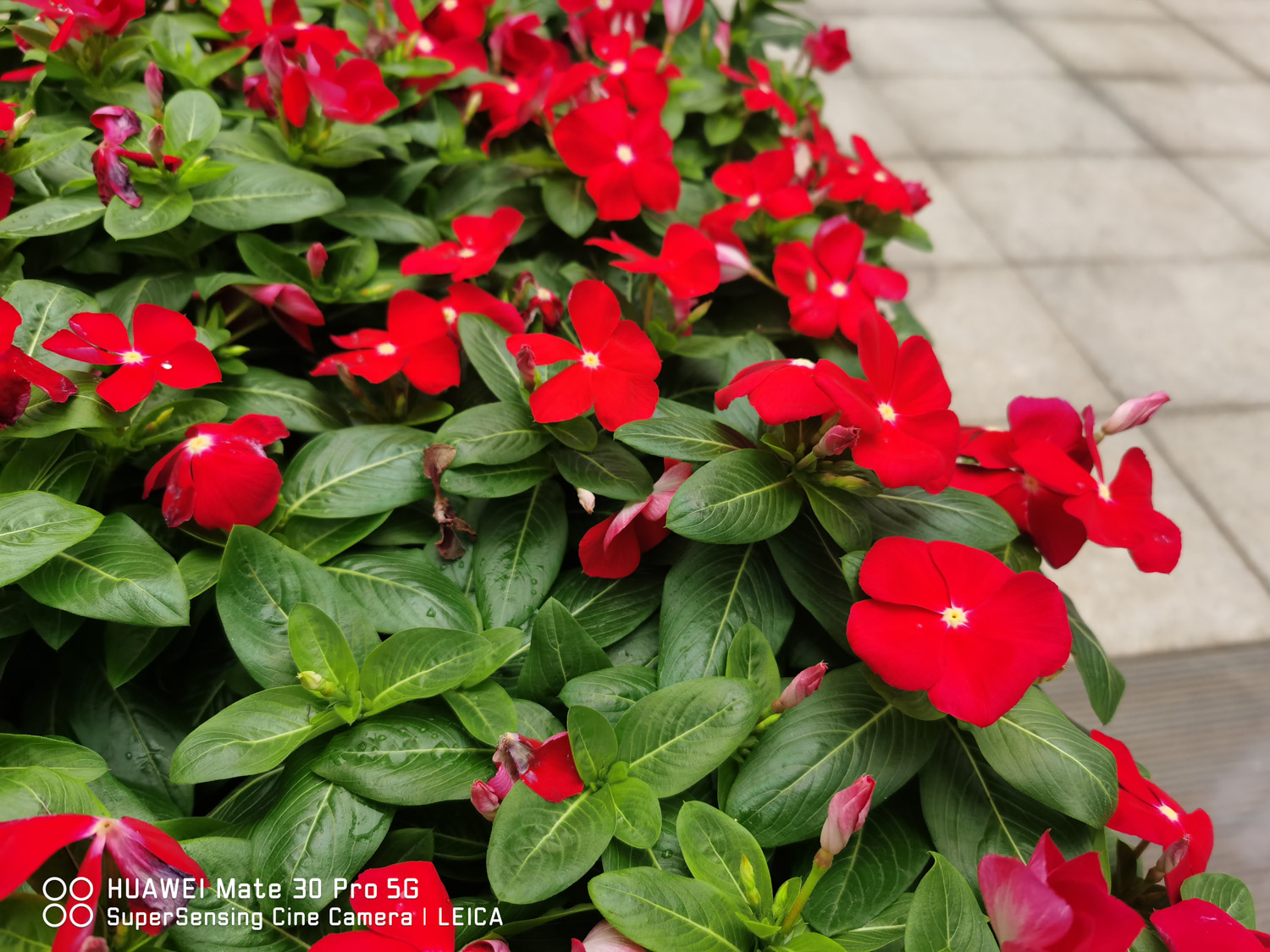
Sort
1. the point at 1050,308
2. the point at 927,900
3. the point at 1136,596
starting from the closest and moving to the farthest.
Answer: the point at 927,900 → the point at 1136,596 → the point at 1050,308

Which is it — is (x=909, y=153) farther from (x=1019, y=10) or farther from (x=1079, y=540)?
(x=1079, y=540)

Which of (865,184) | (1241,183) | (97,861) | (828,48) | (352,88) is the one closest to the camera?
(97,861)

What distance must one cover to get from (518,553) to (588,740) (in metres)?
0.20

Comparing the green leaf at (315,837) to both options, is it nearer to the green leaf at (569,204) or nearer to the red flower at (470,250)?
the red flower at (470,250)

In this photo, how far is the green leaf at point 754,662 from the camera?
2.28 ft

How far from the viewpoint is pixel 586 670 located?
0.72m

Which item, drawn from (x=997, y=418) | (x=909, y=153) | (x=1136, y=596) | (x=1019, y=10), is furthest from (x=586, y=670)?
(x=1019, y=10)

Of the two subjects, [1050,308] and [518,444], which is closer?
[518,444]

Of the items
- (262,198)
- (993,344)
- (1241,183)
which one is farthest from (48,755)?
(1241,183)

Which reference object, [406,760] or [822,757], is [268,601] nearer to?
[406,760]

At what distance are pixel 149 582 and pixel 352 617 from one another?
15 centimetres

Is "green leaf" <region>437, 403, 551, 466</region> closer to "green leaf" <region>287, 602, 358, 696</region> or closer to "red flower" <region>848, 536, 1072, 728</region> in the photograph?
"green leaf" <region>287, 602, 358, 696</region>

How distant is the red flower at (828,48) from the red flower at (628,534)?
35.6 inches

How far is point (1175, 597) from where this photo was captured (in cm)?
188
